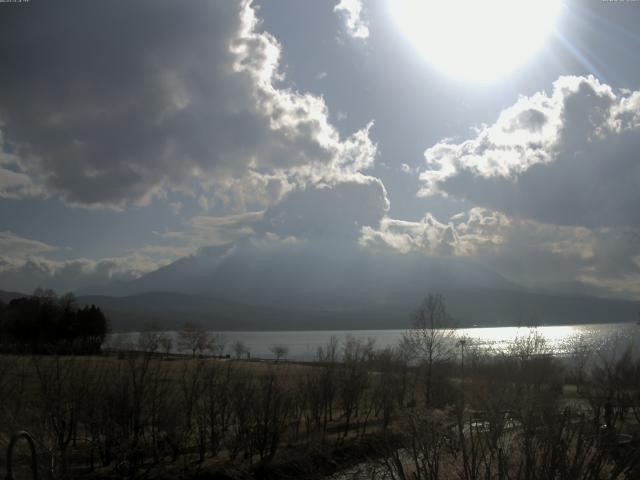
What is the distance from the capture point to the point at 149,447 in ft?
91.0

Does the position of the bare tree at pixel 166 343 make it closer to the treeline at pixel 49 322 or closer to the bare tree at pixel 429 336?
the treeline at pixel 49 322

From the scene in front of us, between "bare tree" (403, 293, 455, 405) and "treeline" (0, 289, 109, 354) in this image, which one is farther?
"treeline" (0, 289, 109, 354)

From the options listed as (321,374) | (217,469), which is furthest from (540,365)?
(217,469)

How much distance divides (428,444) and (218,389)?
70.6 feet

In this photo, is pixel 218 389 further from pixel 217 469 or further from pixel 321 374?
pixel 321 374

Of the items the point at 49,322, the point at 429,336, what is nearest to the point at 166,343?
the point at 49,322

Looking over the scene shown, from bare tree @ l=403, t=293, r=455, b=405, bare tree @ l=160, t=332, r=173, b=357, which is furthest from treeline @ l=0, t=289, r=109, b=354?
bare tree @ l=403, t=293, r=455, b=405

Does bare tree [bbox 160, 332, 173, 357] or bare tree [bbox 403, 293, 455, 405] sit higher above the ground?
bare tree [bbox 403, 293, 455, 405]

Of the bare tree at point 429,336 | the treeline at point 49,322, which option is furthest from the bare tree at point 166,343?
the bare tree at point 429,336

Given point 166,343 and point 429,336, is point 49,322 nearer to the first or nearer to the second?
point 166,343

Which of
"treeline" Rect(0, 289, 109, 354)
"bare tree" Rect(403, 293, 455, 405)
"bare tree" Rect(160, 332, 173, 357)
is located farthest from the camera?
"treeline" Rect(0, 289, 109, 354)

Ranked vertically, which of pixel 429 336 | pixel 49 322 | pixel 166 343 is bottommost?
pixel 166 343

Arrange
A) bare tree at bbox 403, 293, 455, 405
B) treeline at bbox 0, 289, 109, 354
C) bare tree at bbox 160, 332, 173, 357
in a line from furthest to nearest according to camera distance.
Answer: treeline at bbox 0, 289, 109, 354 → bare tree at bbox 160, 332, 173, 357 → bare tree at bbox 403, 293, 455, 405

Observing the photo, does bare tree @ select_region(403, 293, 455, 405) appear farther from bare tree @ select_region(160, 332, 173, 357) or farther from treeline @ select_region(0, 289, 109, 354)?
treeline @ select_region(0, 289, 109, 354)
